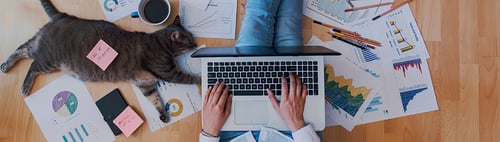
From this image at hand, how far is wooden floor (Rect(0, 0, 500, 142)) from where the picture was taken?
1.17 meters

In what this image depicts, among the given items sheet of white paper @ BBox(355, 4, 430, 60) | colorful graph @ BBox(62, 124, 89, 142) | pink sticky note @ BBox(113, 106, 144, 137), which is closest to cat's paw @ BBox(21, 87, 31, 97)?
colorful graph @ BBox(62, 124, 89, 142)

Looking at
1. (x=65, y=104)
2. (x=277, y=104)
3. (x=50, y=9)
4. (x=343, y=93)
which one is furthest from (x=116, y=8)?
(x=343, y=93)

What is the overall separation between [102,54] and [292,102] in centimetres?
54

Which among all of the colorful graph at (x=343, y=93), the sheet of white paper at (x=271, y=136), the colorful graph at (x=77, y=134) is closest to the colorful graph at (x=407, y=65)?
the colorful graph at (x=343, y=93)

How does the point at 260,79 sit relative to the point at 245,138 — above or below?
above

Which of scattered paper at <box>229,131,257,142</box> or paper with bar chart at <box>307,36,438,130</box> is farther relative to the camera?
paper with bar chart at <box>307,36,438,130</box>

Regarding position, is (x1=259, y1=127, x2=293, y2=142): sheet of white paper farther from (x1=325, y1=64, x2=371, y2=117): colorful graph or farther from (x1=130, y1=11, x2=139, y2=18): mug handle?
(x1=130, y1=11, x2=139, y2=18): mug handle

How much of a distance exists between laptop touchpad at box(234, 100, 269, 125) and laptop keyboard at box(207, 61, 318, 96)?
0.03 meters

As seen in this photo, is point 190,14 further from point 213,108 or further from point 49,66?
point 49,66

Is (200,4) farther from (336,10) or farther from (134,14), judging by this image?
(336,10)

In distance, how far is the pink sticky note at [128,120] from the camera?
3.86 feet

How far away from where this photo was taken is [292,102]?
3.27ft

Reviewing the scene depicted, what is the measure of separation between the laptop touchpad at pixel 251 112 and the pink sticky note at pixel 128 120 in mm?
322

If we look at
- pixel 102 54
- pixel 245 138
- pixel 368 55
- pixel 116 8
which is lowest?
pixel 245 138
